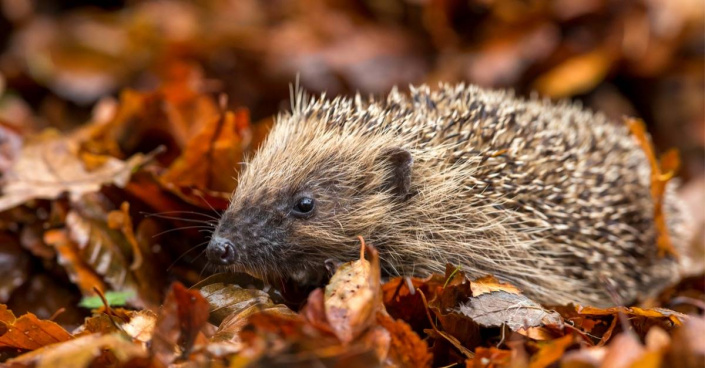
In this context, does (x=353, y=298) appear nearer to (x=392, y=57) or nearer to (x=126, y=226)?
(x=126, y=226)

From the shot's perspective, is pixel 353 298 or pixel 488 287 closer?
pixel 353 298

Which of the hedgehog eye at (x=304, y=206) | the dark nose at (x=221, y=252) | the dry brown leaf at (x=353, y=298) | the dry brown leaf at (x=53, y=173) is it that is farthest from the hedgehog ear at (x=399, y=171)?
the dry brown leaf at (x=53, y=173)

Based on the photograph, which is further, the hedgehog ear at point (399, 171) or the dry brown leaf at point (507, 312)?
the hedgehog ear at point (399, 171)

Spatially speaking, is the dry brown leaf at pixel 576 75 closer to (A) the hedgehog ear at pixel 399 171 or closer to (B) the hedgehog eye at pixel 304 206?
(A) the hedgehog ear at pixel 399 171

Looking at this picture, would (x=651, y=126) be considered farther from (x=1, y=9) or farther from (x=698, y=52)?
(x=1, y=9)

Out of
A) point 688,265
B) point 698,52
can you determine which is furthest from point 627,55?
point 688,265

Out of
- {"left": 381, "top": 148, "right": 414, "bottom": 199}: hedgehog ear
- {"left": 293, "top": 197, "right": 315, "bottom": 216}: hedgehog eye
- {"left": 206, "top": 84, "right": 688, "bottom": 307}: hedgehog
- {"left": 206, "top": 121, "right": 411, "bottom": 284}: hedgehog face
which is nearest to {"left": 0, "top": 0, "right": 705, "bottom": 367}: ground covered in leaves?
{"left": 206, "top": 121, "right": 411, "bottom": 284}: hedgehog face

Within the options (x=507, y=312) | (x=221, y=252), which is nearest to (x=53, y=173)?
(x=221, y=252)
